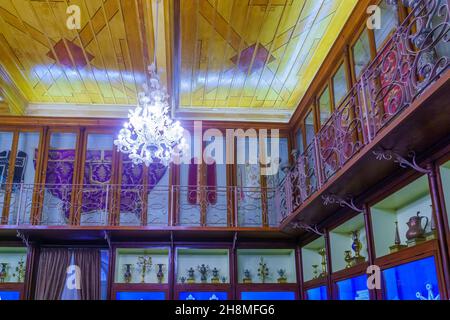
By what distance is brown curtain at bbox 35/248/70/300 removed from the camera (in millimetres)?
8422

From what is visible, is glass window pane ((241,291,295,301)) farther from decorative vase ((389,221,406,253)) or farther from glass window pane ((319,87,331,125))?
decorative vase ((389,221,406,253))

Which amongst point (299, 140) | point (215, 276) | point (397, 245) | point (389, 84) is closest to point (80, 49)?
point (299, 140)

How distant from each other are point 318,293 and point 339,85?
11.9 feet

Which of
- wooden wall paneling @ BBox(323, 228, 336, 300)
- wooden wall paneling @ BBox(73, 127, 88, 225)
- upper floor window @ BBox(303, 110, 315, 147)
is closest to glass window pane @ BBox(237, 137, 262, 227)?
upper floor window @ BBox(303, 110, 315, 147)

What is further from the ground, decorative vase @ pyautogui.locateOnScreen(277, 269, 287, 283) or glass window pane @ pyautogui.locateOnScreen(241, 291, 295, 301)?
decorative vase @ pyautogui.locateOnScreen(277, 269, 287, 283)

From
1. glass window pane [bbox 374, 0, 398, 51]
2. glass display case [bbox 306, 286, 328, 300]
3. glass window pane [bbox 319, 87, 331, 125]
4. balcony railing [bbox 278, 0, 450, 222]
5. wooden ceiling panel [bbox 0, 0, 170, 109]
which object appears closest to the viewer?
balcony railing [bbox 278, 0, 450, 222]

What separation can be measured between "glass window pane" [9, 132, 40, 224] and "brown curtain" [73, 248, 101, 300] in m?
1.20

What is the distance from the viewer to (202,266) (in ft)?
29.7

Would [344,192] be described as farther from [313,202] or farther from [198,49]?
[198,49]

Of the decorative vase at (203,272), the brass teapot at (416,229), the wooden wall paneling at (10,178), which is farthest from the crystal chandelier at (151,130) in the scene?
the wooden wall paneling at (10,178)

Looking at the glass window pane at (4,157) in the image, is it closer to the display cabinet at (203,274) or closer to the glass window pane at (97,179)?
the glass window pane at (97,179)

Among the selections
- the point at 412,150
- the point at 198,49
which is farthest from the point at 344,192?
the point at 198,49

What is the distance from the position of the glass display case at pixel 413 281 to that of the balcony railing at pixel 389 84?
51.6 inches

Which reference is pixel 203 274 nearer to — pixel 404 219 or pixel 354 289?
pixel 354 289
